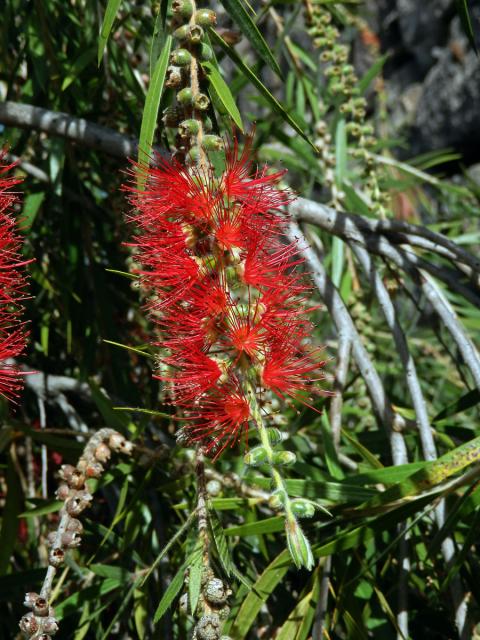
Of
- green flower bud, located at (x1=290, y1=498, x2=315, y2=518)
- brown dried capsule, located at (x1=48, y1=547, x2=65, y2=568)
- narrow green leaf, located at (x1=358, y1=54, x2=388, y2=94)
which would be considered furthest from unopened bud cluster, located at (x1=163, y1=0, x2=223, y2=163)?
narrow green leaf, located at (x1=358, y1=54, x2=388, y2=94)

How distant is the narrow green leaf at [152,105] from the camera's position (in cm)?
79

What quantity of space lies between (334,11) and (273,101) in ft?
3.39

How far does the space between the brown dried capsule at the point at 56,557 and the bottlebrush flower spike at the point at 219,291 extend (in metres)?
0.20

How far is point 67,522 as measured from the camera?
0.85 meters

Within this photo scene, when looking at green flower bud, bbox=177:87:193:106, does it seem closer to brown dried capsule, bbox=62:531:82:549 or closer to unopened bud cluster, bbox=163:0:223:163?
unopened bud cluster, bbox=163:0:223:163

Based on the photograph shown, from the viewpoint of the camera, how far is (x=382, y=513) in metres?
0.93

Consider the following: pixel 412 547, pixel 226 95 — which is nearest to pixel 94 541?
pixel 412 547

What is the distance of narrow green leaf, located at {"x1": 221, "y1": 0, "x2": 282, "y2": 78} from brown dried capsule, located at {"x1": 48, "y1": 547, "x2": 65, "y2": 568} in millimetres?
601

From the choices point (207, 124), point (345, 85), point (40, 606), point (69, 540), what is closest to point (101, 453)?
point (69, 540)

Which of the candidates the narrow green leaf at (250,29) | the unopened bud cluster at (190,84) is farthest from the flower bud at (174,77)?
the narrow green leaf at (250,29)

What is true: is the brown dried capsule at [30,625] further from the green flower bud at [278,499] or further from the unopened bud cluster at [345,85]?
the unopened bud cluster at [345,85]

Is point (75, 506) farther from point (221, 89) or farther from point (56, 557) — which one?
point (221, 89)

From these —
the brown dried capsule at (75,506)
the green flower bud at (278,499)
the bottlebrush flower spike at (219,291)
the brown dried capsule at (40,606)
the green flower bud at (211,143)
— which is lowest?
the brown dried capsule at (40,606)

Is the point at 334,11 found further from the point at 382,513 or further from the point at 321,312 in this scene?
the point at 382,513
